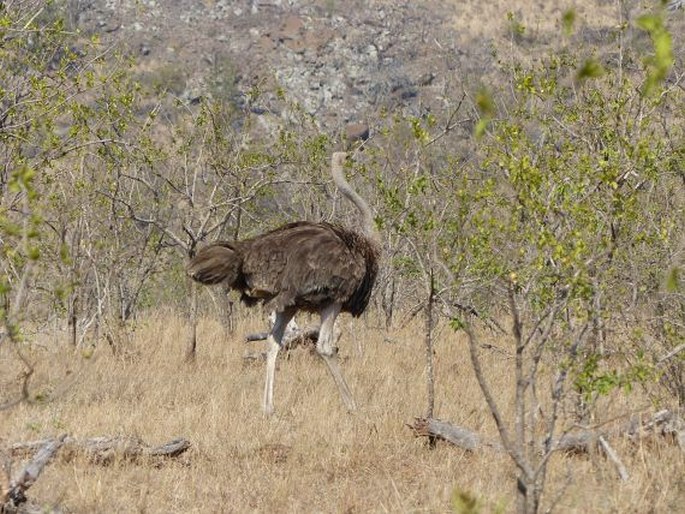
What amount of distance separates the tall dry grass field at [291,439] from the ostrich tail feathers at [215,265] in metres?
0.93

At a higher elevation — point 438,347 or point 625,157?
point 625,157

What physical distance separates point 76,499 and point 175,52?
1728 inches

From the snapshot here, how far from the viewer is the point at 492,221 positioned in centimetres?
507

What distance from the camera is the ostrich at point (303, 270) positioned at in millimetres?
8086

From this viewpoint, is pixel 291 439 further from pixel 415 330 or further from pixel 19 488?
pixel 415 330

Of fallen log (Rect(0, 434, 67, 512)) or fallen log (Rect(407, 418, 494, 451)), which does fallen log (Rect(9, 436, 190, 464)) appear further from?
fallen log (Rect(407, 418, 494, 451))

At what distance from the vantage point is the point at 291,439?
6.79m

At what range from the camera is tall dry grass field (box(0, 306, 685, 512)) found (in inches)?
212

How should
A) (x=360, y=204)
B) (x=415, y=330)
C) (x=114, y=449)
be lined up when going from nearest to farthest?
(x=114, y=449)
(x=360, y=204)
(x=415, y=330)

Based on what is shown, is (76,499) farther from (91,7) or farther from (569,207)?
(91,7)

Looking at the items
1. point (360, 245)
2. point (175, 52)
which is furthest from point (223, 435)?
point (175, 52)

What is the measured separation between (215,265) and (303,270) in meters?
0.70

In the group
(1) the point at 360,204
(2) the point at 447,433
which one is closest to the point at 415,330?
(1) the point at 360,204

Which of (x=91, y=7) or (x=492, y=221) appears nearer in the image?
(x=492, y=221)
